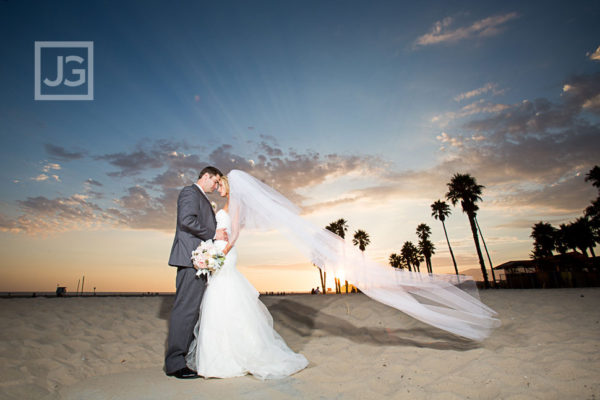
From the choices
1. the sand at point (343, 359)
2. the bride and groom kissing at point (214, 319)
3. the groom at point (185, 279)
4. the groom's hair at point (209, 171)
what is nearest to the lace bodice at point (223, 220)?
the bride and groom kissing at point (214, 319)

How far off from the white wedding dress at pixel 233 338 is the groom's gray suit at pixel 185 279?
0.16 meters

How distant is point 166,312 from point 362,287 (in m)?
6.92

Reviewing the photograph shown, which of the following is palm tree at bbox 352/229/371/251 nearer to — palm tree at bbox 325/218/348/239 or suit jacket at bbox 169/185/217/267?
palm tree at bbox 325/218/348/239

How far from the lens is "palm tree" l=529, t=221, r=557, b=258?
5966 centimetres

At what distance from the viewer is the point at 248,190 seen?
4703 millimetres

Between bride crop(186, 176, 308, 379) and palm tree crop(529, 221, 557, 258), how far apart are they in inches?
3023

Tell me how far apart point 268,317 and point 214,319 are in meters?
0.95

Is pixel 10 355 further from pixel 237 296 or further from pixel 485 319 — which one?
pixel 485 319

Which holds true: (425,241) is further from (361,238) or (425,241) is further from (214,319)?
(214,319)

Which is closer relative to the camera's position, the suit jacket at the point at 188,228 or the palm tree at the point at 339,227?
the suit jacket at the point at 188,228

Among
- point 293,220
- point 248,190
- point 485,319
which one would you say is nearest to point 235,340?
point 293,220

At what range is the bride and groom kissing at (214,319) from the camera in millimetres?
3879

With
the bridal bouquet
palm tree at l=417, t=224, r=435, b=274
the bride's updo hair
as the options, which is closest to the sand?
the bridal bouquet

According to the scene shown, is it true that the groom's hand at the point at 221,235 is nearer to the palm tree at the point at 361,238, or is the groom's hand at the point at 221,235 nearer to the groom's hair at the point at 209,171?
the groom's hair at the point at 209,171
